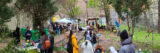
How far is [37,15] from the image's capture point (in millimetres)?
10422

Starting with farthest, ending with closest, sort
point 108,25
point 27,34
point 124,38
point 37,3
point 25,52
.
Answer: point 108,25
point 27,34
point 37,3
point 25,52
point 124,38

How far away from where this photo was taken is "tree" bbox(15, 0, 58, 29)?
33.5 ft

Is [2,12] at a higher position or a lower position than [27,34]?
higher

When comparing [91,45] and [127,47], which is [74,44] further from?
[127,47]

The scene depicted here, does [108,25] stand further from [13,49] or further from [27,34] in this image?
[13,49]

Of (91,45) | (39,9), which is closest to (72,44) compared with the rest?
(91,45)

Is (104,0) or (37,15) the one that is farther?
(104,0)

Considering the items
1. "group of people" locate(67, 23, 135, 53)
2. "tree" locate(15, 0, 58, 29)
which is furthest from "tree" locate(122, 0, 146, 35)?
"tree" locate(15, 0, 58, 29)

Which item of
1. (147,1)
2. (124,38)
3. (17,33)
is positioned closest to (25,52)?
(17,33)

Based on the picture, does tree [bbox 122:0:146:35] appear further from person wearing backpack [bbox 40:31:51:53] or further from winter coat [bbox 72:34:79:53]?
person wearing backpack [bbox 40:31:51:53]

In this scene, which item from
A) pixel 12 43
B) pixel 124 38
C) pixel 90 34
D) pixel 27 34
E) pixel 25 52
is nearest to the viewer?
pixel 124 38

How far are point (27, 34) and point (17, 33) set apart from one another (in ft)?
2.10

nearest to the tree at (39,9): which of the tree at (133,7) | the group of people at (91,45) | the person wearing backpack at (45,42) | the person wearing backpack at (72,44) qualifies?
the group of people at (91,45)

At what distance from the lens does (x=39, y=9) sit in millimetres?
10297
